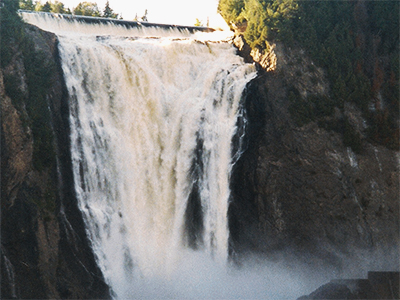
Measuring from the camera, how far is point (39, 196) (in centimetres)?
1884

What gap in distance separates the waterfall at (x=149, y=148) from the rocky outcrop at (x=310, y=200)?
1.03 metres

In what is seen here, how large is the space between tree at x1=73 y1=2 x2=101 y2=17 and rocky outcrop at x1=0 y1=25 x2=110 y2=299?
2070cm

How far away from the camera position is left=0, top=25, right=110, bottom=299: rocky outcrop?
17625mm

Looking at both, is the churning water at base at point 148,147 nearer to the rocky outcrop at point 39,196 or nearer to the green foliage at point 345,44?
the rocky outcrop at point 39,196

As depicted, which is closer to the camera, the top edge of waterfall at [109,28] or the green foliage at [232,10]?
the top edge of waterfall at [109,28]

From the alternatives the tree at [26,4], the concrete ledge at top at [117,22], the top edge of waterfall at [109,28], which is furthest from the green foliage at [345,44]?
the tree at [26,4]

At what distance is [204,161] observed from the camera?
23.6 metres

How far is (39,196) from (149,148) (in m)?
5.49

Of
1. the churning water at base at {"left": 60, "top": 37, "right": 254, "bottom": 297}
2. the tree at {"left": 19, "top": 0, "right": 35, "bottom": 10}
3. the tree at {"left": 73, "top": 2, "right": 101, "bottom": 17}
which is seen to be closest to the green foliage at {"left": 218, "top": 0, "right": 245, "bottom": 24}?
the churning water at base at {"left": 60, "top": 37, "right": 254, "bottom": 297}

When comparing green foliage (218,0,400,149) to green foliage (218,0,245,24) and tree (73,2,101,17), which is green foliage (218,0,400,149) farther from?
tree (73,2,101,17)

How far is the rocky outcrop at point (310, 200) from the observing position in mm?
23516

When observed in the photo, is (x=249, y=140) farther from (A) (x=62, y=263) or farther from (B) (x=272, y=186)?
(A) (x=62, y=263)

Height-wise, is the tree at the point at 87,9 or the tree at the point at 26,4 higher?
the tree at the point at 87,9

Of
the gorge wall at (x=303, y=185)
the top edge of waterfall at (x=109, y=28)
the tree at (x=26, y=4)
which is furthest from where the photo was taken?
the tree at (x=26, y=4)
